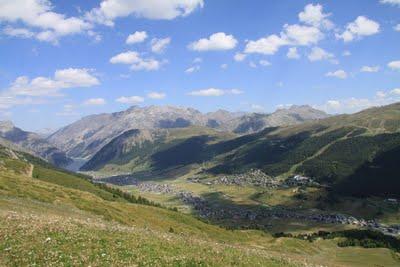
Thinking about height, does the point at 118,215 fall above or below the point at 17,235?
below

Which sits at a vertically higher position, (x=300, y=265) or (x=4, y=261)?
(x=4, y=261)

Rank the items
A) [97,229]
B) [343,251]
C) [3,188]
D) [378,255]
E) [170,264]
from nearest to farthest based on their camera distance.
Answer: [170,264] < [97,229] < [3,188] < [378,255] < [343,251]

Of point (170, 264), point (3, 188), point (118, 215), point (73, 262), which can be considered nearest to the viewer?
point (73, 262)

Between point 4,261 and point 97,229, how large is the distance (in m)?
12.3

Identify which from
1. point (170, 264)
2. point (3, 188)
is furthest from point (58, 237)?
point (3, 188)

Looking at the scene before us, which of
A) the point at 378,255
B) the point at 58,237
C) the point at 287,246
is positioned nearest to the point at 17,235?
the point at 58,237

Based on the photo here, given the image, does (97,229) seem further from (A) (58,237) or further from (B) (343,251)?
(B) (343,251)

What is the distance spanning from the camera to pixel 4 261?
27750 millimetres

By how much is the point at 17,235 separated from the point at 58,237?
300 centimetres

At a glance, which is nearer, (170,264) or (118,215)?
(170,264)

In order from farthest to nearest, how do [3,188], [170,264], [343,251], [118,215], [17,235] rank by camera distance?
[343,251], [118,215], [3,188], [17,235], [170,264]

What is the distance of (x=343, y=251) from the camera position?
154m

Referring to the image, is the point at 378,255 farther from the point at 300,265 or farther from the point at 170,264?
the point at 170,264

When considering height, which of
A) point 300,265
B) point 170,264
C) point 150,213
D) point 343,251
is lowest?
point 343,251
